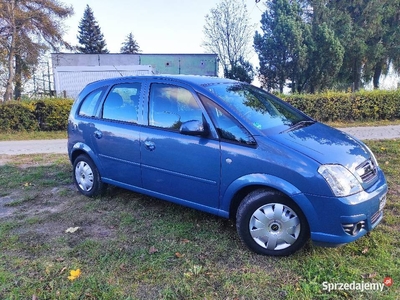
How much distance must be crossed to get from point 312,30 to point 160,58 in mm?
12098

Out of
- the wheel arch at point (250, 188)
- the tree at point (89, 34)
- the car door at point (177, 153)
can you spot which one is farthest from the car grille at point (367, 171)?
the tree at point (89, 34)

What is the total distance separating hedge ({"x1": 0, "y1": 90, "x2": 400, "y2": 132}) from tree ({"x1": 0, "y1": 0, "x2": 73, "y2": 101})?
662cm

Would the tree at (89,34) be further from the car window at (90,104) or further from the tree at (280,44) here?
the car window at (90,104)

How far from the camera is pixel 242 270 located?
2680mm

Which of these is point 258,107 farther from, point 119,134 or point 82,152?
point 82,152

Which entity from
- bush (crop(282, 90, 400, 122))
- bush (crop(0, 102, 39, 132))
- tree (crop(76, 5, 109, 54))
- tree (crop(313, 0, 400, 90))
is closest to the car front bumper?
bush (crop(282, 90, 400, 122))

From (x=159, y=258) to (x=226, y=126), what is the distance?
1424 millimetres

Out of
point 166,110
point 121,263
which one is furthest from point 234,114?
point 121,263

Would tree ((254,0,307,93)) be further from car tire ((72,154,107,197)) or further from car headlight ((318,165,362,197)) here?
car headlight ((318,165,362,197))

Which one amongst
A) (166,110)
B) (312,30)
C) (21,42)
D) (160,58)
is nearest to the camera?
(166,110)

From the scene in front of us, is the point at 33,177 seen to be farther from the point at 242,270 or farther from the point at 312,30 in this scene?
the point at 312,30

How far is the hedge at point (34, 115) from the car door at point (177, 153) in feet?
28.7

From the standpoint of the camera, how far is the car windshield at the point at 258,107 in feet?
10.4

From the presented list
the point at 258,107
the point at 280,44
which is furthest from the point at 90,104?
Result: the point at 280,44
